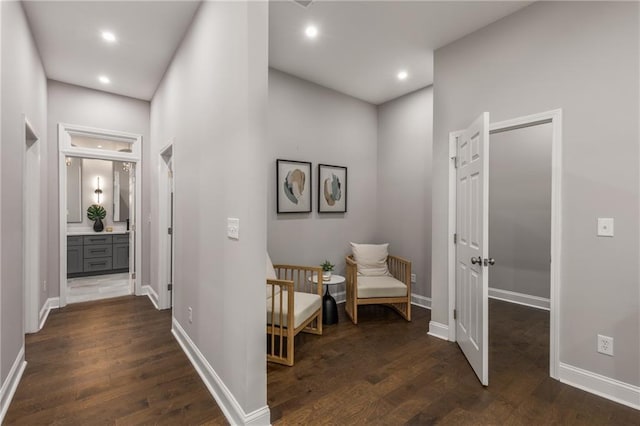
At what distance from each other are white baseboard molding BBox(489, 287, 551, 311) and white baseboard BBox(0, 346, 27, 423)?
5.17 m

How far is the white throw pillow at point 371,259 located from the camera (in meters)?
4.01

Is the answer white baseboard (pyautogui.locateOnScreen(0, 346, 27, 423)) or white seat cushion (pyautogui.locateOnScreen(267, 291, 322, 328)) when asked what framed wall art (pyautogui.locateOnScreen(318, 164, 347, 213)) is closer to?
white seat cushion (pyautogui.locateOnScreen(267, 291, 322, 328))

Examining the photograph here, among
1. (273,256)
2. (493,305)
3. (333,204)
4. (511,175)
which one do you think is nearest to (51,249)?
(273,256)

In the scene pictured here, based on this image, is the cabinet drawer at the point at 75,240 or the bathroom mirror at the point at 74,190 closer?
the cabinet drawer at the point at 75,240

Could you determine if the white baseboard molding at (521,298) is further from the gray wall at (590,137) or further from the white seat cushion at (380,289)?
the gray wall at (590,137)

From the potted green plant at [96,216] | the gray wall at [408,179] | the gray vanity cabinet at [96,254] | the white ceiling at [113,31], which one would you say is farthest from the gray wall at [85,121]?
the gray wall at [408,179]

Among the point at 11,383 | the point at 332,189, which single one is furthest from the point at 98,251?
the point at 332,189

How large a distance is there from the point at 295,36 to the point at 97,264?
5806 mm

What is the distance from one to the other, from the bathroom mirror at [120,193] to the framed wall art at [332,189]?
4910mm

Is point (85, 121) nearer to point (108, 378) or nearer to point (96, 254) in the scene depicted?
point (96, 254)

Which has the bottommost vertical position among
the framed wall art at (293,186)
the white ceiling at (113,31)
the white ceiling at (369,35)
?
the framed wall art at (293,186)

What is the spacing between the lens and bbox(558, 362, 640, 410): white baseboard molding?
6.74 feet

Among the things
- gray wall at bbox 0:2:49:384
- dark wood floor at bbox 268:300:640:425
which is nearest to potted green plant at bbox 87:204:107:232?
gray wall at bbox 0:2:49:384

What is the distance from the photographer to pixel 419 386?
2.27 m
